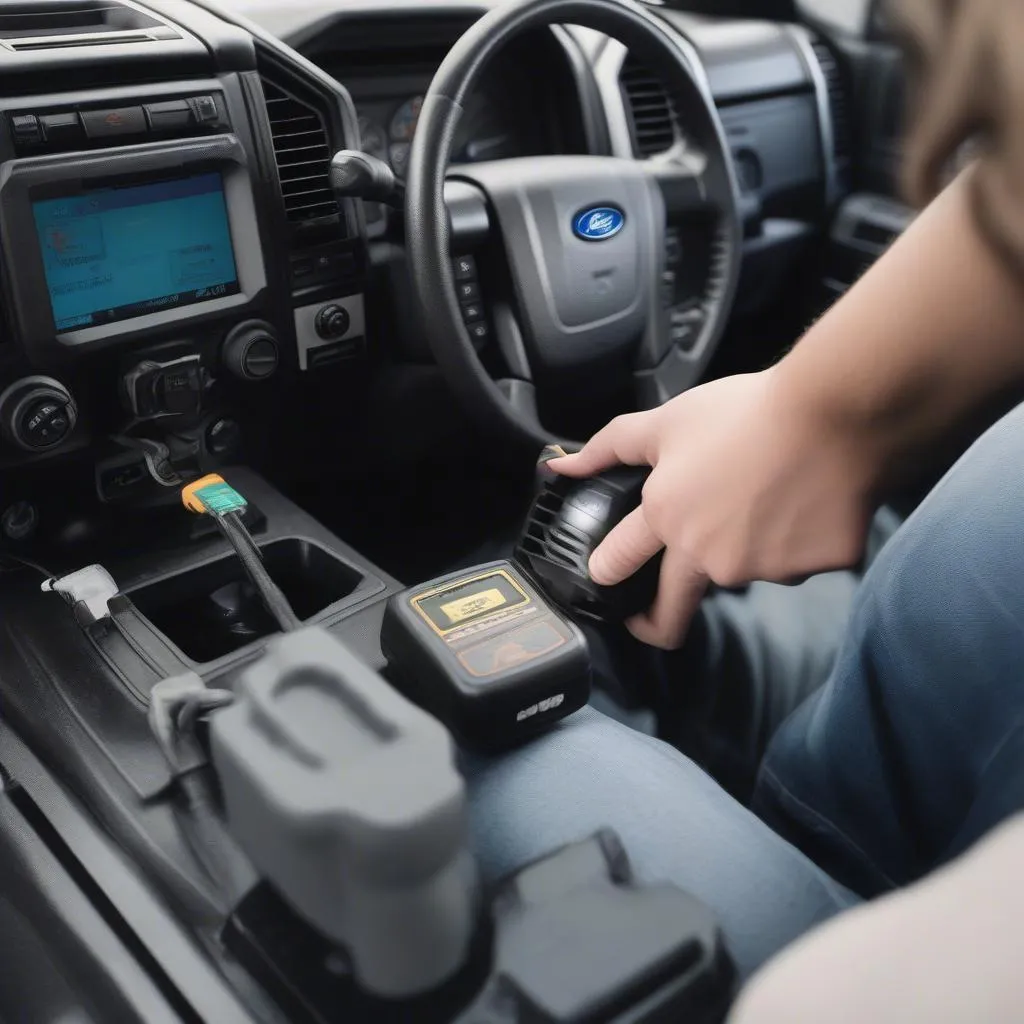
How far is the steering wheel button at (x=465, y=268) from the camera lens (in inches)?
45.4

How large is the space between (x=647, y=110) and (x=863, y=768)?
A: 3.27 ft

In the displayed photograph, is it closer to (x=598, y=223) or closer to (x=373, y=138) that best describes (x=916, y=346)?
(x=598, y=223)

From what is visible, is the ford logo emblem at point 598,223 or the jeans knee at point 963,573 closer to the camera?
the jeans knee at point 963,573

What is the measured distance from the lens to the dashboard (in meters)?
0.90

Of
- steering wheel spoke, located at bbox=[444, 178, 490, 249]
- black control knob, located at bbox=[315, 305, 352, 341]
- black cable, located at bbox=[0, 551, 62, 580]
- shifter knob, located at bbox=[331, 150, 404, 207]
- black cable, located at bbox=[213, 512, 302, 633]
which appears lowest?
black cable, located at bbox=[0, 551, 62, 580]

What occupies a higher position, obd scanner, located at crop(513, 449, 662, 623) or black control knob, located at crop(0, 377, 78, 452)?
black control knob, located at crop(0, 377, 78, 452)

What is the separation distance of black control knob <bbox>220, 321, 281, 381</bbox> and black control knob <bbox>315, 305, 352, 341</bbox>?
0.25 feet

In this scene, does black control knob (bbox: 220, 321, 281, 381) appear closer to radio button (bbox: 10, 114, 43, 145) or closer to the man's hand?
radio button (bbox: 10, 114, 43, 145)

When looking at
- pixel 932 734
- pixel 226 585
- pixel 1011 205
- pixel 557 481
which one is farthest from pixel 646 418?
pixel 1011 205

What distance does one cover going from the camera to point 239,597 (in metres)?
1.04

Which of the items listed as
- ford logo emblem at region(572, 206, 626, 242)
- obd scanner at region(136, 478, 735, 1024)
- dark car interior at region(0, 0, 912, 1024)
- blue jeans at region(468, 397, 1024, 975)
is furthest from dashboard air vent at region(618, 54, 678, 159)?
obd scanner at region(136, 478, 735, 1024)

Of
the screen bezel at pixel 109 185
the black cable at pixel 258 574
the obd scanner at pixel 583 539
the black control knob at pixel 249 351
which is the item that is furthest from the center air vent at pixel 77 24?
the obd scanner at pixel 583 539

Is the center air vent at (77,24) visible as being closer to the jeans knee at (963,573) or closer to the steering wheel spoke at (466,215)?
the steering wheel spoke at (466,215)

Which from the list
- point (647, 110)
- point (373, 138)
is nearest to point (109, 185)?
point (373, 138)
